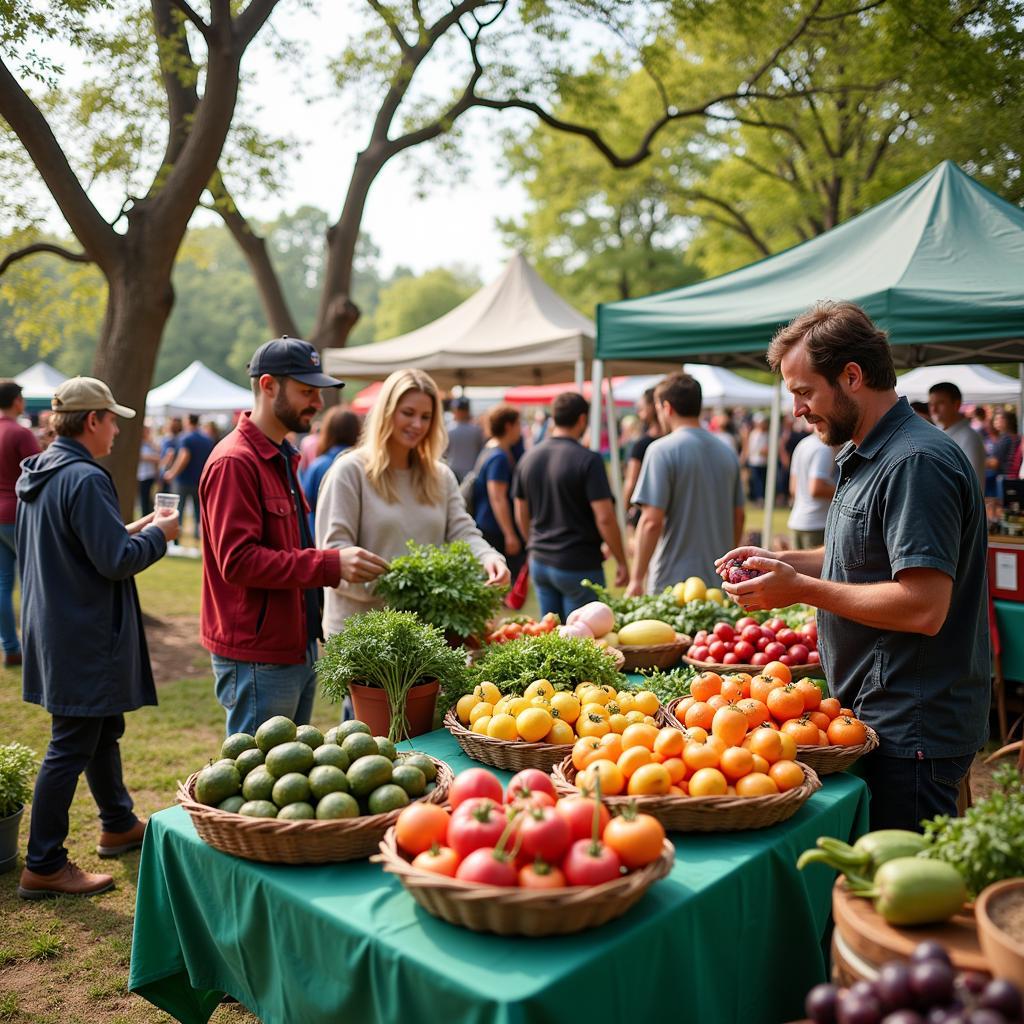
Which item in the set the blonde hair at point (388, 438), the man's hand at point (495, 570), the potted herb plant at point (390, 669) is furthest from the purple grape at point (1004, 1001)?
the blonde hair at point (388, 438)

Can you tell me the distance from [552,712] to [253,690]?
52.0 inches

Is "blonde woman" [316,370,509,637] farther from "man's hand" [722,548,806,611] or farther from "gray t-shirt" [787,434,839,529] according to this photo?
"gray t-shirt" [787,434,839,529]

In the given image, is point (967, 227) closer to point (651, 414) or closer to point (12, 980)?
point (651, 414)

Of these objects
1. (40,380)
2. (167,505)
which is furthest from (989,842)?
(40,380)

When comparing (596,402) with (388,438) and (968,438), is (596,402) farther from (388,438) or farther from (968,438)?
(388,438)

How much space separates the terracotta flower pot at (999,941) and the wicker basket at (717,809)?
1.88 feet

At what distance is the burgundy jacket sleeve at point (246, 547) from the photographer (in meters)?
3.11

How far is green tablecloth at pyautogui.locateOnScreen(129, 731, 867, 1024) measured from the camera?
1564 millimetres

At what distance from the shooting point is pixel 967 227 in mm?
5613

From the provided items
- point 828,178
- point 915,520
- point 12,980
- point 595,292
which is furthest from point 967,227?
point 595,292

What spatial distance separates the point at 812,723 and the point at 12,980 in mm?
3048

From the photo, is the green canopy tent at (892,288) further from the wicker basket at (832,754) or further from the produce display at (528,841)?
the produce display at (528,841)

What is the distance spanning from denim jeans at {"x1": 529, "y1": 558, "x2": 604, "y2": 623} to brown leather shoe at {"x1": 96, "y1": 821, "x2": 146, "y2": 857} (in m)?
2.78

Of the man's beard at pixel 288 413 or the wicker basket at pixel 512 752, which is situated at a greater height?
the man's beard at pixel 288 413
